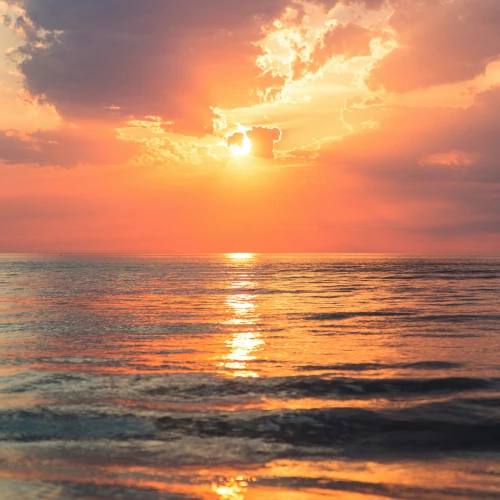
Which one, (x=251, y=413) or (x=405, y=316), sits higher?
(x=251, y=413)

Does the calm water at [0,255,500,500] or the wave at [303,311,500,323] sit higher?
the calm water at [0,255,500,500]

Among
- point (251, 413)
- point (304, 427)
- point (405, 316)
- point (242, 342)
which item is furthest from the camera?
point (405, 316)

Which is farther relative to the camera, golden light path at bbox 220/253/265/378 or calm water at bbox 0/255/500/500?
golden light path at bbox 220/253/265/378

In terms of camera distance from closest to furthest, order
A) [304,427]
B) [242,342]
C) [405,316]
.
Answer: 1. [304,427]
2. [242,342]
3. [405,316]

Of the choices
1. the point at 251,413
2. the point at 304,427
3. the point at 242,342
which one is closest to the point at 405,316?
the point at 242,342

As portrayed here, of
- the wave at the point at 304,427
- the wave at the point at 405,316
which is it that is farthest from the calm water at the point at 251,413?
the wave at the point at 405,316

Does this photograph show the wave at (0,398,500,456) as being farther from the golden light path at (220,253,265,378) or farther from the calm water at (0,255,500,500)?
the golden light path at (220,253,265,378)

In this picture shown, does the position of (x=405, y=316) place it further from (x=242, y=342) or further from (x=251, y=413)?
(x=251, y=413)

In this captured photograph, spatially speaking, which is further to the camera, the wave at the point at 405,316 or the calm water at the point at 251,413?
the wave at the point at 405,316

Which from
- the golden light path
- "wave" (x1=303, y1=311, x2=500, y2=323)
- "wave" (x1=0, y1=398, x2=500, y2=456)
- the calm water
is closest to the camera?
the calm water

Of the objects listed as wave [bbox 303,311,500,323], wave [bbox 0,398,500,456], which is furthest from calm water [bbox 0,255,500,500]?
wave [bbox 303,311,500,323]

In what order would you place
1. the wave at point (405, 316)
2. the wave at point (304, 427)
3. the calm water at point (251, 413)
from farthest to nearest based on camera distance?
the wave at point (405, 316), the wave at point (304, 427), the calm water at point (251, 413)

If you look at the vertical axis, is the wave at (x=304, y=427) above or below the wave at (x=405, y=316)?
above

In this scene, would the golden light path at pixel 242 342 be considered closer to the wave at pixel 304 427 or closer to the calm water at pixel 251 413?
the calm water at pixel 251 413
